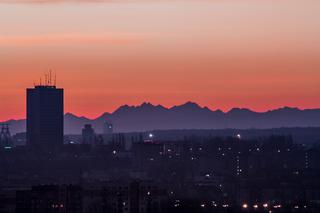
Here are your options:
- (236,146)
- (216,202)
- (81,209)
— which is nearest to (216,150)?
(236,146)

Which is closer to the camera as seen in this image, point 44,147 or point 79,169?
point 79,169

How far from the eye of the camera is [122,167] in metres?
150

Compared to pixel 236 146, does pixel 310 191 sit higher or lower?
lower

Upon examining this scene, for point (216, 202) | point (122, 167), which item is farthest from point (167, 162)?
point (216, 202)

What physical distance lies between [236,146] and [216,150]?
9.80 feet

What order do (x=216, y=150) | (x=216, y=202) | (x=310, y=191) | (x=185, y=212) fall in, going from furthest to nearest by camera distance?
1. (x=216, y=150)
2. (x=310, y=191)
3. (x=216, y=202)
4. (x=185, y=212)

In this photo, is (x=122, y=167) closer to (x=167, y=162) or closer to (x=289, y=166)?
(x=167, y=162)

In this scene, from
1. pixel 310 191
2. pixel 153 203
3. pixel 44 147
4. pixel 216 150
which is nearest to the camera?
pixel 153 203

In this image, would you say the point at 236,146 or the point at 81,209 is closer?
the point at 81,209

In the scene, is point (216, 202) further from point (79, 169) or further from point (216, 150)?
point (216, 150)

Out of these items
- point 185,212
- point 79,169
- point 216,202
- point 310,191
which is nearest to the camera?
point 185,212

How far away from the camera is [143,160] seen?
154 meters

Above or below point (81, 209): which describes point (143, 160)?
above

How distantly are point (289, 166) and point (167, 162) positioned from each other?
1142 cm
